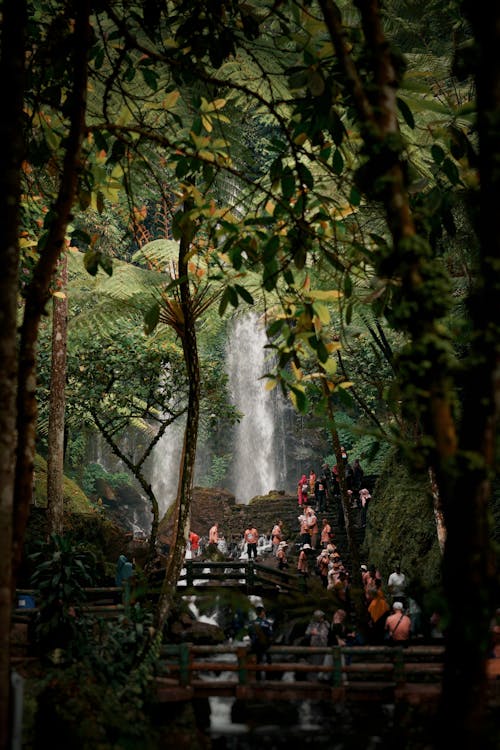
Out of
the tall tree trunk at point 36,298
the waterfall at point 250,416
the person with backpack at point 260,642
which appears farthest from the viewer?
the waterfall at point 250,416

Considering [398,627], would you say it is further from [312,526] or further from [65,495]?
[65,495]

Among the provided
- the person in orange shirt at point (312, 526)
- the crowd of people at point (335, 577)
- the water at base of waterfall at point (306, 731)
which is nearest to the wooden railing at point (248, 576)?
the crowd of people at point (335, 577)

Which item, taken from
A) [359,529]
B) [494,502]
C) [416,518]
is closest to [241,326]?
[359,529]

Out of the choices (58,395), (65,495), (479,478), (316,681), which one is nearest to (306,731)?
(316,681)

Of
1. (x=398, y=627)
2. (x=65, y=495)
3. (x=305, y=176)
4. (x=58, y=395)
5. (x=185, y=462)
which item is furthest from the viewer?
(x=65, y=495)

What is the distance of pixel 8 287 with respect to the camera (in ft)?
10.6

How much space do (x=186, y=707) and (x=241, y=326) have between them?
28269mm

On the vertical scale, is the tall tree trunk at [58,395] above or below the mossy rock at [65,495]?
above

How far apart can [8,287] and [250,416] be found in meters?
32.8

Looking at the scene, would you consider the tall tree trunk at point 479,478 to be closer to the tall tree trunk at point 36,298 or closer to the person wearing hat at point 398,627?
the tall tree trunk at point 36,298

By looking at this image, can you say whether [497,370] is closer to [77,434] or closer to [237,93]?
[237,93]

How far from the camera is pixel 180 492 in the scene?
736cm

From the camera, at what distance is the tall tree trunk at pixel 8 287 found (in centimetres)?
311

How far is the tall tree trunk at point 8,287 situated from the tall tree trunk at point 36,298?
37cm
